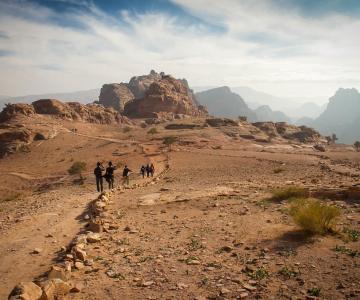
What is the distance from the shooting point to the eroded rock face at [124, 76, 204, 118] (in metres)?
121

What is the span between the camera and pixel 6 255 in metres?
9.74

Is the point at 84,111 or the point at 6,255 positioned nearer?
the point at 6,255

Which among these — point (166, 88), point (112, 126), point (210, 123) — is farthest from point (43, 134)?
point (166, 88)

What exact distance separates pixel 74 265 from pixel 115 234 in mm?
2943

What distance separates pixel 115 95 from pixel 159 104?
171ft

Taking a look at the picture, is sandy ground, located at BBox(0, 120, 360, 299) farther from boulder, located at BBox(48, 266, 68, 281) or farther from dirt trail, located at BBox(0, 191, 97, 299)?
boulder, located at BBox(48, 266, 68, 281)

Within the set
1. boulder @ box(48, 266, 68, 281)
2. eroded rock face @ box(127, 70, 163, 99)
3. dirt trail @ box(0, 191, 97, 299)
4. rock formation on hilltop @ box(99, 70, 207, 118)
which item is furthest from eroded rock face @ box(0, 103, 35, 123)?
eroded rock face @ box(127, 70, 163, 99)

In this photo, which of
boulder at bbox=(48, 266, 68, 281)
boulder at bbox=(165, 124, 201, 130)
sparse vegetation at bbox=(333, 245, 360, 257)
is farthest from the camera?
boulder at bbox=(165, 124, 201, 130)

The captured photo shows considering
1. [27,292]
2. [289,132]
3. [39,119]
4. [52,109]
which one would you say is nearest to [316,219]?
[27,292]

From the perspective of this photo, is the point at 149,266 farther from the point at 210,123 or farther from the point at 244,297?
the point at 210,123

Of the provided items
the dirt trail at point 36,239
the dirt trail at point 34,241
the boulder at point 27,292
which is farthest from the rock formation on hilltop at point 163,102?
the boulder at point 27,292

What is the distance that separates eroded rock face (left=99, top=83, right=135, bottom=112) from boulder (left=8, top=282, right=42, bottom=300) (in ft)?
507

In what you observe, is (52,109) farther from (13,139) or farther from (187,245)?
(187,245)

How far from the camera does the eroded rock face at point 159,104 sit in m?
121
